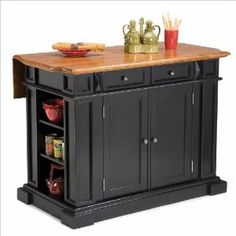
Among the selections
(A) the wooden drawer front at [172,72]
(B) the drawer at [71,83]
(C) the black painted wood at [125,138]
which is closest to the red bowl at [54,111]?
(C) the black painted wood at [125,138]

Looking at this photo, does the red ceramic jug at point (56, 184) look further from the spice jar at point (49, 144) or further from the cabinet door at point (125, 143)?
the cabinet door at point (125, 143)

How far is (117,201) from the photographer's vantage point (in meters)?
6.54

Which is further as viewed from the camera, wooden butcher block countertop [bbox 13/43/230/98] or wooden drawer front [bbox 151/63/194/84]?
wooden drawer front [bbox 151/63/194/84]

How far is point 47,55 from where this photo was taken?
677cm

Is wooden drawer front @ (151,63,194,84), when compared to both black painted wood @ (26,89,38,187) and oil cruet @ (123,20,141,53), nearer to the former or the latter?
oil cruet @ (123,20,141,53)

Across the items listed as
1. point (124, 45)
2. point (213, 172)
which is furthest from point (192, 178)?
point (124, 45)

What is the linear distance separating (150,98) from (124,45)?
586mm

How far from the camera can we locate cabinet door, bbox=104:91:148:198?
6.42 m

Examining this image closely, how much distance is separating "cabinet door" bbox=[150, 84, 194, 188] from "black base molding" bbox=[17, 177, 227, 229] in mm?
85

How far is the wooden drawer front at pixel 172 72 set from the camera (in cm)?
659

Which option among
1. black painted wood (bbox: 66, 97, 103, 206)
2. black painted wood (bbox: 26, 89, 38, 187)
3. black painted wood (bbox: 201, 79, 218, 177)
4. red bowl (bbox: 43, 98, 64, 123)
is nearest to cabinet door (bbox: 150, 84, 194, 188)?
black painted wood (bbox: 201, 79, 218, 177)

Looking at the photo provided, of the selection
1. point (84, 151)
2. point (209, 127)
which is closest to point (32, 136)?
point (84, 151)

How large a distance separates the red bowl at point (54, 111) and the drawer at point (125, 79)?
43 cm

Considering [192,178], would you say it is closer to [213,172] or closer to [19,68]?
[213,172]
